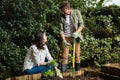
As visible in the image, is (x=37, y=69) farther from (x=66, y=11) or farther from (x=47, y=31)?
(x=47, y=31)

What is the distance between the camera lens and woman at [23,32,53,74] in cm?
698

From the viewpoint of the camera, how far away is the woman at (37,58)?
698 centimetres

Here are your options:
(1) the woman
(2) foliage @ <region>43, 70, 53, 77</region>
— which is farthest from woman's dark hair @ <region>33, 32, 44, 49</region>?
(2) foliage @ <region>43, 70, 53, 77</region>

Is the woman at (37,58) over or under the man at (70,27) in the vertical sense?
under

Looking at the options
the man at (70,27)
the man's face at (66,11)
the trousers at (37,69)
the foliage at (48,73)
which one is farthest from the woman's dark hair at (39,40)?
the man's face at (66,11)

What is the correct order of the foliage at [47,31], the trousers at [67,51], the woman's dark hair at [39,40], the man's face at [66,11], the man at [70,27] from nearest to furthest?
the woman's dark hair at [39,40], the man's face at [66,11], the man at [70,27], the trousers at [67,51], the foliage at [47,31]

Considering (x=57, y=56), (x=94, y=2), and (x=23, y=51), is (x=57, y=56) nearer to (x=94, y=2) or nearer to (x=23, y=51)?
(x=23, y=51)

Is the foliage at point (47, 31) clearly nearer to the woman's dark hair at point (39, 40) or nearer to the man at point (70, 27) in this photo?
the man at point (70, 27)

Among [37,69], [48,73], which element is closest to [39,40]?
[37,69]

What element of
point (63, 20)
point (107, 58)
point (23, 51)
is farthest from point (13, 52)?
point (107, 58)

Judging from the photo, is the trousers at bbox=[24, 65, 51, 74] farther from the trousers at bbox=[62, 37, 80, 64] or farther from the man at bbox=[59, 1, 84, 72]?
the trousers at bbox=[62, 37, 80, 64]

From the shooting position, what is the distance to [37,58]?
7051 mm

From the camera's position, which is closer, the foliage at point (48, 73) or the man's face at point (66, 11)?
the foliage at point (48, 73)

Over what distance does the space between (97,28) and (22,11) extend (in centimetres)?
263
